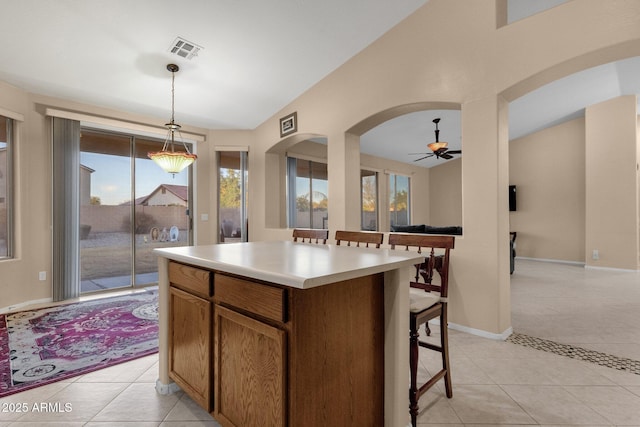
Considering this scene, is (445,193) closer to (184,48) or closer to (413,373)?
(184,48)

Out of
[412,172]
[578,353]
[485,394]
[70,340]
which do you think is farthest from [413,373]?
[412,172]

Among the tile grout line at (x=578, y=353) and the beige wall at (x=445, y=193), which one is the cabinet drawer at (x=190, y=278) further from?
the beige wall at (x=445, y=193)

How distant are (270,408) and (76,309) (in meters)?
3.60

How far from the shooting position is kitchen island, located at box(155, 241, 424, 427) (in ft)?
3.59

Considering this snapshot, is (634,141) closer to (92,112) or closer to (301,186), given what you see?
(301,186)

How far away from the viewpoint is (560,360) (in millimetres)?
2258

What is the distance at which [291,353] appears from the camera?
108 cm

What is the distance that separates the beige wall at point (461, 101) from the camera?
2344 millimetres

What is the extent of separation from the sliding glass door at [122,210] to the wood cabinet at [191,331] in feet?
10.8

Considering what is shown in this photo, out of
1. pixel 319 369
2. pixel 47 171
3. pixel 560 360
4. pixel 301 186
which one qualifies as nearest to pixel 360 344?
pixel 319 369

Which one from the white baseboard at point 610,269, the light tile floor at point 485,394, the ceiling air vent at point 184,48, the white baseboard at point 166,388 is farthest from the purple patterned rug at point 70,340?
the white baseboard at point 610,269

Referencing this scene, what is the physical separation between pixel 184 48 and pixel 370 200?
5.88 meters

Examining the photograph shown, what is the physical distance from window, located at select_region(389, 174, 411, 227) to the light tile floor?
586 centimetres

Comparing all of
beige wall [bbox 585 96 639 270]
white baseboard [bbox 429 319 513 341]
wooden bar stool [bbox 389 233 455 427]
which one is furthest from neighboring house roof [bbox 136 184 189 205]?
beige wall [bbox 585 96 639 270]
